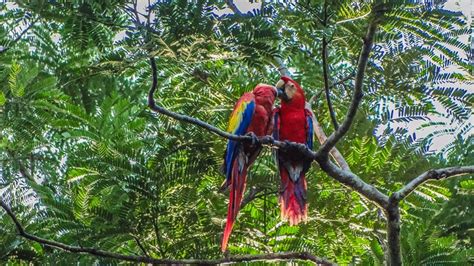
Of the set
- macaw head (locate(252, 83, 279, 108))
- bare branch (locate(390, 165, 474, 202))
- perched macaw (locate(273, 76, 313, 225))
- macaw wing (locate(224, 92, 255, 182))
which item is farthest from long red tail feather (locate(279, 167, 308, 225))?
bare branch (locate(390, 165, 474, 202))

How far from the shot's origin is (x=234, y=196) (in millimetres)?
3529

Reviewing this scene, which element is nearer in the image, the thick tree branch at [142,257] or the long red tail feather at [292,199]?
the thick tree branch at [142,257]

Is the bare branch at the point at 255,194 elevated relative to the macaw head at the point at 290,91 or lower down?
lower down

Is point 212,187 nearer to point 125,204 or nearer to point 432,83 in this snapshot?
point 125,204

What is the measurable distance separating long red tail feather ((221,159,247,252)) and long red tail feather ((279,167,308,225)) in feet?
0.66

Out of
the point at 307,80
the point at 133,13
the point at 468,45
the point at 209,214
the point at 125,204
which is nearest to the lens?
the point at 133,13

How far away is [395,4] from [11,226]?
7.26 ft

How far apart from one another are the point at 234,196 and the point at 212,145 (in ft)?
1.12

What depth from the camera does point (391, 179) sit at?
3.74 m

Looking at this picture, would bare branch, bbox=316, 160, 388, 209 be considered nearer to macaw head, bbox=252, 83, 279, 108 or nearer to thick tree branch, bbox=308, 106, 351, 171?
thick tree branch, bbox=308, 106, 351, 171

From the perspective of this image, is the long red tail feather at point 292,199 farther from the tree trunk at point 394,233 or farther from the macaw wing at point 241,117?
the tree trunk at point 394,233

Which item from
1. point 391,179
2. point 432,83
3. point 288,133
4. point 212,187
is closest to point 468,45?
point 432,83

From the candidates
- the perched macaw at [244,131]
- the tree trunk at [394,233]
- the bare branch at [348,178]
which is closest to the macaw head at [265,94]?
the perched macaw at [244,131]

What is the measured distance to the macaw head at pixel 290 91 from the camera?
153 inches
